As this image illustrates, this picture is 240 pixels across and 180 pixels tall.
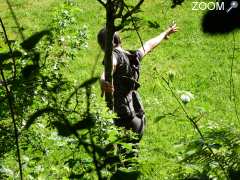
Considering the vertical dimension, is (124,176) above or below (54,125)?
below

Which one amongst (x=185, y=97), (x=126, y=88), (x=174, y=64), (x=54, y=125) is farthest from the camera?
(x=174, y=64)

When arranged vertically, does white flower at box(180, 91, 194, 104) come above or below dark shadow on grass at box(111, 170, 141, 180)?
above

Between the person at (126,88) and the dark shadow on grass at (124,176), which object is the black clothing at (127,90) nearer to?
the person at (126,88)

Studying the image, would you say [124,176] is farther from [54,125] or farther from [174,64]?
[174,64]

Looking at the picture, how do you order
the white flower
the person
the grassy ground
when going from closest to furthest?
the white flower
the person
the grassy ground

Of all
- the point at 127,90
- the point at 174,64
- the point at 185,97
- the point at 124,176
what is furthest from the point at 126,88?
the point at 174,64

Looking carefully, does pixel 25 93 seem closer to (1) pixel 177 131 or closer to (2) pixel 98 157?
(2) pixel 98 157

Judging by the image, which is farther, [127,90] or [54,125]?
[127,90]

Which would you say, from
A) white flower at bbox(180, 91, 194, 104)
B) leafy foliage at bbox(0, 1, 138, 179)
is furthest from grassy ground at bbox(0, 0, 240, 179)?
white flower at bbox(180, 91, 194, 104)

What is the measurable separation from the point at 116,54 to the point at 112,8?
3.75m

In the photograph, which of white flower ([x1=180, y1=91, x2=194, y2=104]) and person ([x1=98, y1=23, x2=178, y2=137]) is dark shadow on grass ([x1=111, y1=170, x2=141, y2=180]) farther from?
person ([x1=98, y1=23, x2=178, y2=137])

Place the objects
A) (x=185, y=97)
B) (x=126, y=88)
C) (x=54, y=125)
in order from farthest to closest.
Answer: (x=126, y=88), (x=185, y=97), (x=54, y=125)

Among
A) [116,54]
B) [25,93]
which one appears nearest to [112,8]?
[25,93]

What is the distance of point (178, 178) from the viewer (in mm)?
1867
